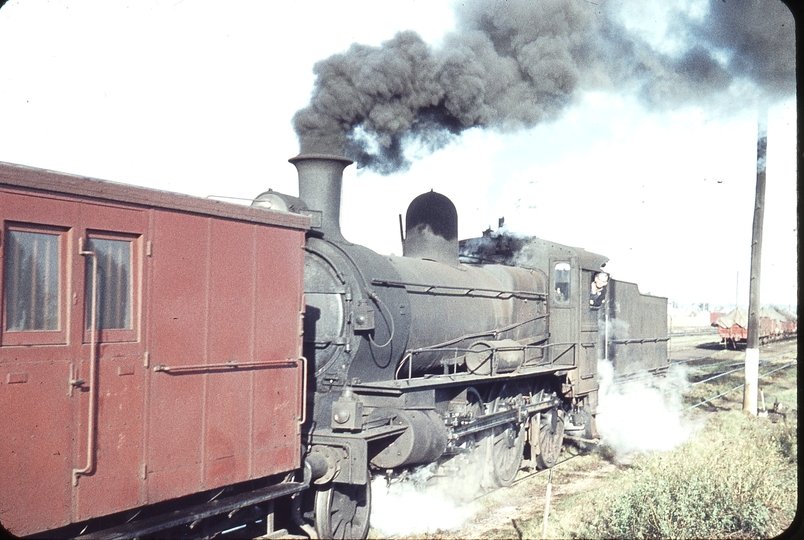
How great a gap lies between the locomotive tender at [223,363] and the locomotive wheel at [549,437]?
1.27m

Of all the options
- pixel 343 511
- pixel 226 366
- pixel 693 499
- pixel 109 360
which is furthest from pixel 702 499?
pixel 109 360

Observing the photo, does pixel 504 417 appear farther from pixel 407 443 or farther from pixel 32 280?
pixel 32 280

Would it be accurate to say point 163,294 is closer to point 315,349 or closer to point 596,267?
point 315,349

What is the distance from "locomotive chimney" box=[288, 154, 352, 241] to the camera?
7.93 meters

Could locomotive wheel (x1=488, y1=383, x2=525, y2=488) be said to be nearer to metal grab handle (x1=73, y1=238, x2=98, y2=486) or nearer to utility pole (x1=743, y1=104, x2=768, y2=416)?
metal grab handle (x1=73, y1=238, x2=98, y2=486)

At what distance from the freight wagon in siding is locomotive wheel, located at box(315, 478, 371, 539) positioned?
2.17 feet

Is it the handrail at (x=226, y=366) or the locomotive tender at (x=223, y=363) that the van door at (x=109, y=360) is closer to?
the locomotive tender at (x=223, y=363)

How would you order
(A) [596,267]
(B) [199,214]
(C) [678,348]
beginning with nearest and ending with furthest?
(B) [199,214]
(A) [596,267]
(C) [678,348]

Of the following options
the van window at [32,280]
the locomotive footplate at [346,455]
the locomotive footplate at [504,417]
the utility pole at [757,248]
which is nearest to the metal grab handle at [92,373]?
the van window at [32,280]

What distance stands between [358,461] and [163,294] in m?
2.64

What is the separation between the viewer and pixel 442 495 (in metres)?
8.91

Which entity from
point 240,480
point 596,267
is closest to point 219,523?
point 240,480

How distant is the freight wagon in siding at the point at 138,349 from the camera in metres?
4.31

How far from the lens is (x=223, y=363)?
5660mm
